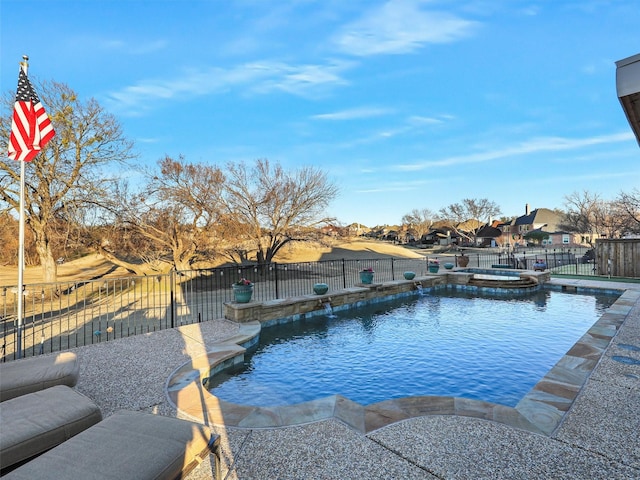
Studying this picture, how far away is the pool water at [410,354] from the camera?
4.45 m

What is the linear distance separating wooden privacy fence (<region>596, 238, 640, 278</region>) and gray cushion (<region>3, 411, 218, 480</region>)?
16832 millimetres

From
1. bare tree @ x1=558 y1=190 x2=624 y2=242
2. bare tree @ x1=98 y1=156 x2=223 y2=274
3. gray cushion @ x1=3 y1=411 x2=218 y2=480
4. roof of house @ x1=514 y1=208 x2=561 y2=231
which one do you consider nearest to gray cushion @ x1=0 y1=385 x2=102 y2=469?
gray cushion @ x1=3 y1=411 x2=218 y2=480

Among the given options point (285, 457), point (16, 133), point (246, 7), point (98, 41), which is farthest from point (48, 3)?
point (285, 457)

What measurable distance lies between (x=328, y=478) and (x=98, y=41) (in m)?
10.3

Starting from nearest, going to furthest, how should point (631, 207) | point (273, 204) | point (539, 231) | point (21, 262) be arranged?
point (21, 262) → point (273, 204) → point (631, 207) → point (539, 231)

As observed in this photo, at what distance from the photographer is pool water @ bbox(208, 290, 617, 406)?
4.45m

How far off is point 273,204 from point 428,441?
14543mm

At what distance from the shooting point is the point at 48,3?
6.66 m

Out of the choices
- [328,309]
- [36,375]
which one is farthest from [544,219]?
[36,375]

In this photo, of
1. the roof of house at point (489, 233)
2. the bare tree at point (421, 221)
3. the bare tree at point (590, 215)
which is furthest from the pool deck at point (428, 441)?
the bare tree at point (421, 221)

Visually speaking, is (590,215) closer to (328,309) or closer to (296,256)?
(296,256)

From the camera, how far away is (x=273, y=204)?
54.0ft

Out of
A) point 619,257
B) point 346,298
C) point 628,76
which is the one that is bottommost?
point 346,298

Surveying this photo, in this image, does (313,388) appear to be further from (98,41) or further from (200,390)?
(98,41)
